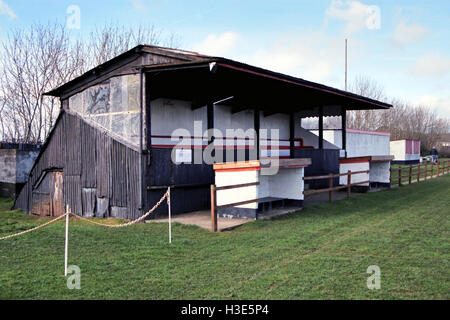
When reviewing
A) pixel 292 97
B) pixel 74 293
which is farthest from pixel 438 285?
pixel 292 97

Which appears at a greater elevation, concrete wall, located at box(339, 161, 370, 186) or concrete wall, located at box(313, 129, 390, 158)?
concrete wall, located at box(313, 129, 390, 158)

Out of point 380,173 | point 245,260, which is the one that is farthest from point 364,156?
point 245,260

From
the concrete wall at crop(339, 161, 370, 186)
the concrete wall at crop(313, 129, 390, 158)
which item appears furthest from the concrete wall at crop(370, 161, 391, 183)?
the concrete wall at crop(313, 129, 390, 158)

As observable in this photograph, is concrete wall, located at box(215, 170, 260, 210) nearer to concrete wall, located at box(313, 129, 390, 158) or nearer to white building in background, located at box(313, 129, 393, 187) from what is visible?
white building in background, located at box(313, 129, 393, 187)

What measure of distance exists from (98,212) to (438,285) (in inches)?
374

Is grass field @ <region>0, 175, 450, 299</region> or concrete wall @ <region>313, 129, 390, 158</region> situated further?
concrete wall @ <region>313, 129, 390, 158</region>

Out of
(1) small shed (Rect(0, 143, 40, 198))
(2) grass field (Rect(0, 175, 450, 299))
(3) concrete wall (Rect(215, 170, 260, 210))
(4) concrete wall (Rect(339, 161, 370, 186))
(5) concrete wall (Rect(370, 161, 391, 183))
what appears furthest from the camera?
(1) small shed (Rect(0, 143, 40, 198))

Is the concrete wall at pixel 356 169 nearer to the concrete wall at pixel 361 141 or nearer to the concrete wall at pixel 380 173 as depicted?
the concrete wall at pixel 380 173

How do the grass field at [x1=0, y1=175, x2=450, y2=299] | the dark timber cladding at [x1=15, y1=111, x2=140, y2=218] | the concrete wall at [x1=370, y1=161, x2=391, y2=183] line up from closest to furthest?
the grass field at [x1=0, y1=175, x2=450, y2=299] → the dark timber cladding at [x1=15, y1=111, x2=140, y2=218] → the concrete wall at [x1=370, y1=161, x2=391, y2=183]

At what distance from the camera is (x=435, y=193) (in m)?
15.8

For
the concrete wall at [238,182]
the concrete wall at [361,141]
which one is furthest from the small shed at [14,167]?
the concrete wall at [361,141]

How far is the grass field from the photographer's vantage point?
500cm

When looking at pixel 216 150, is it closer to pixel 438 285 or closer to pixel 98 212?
pixel 98 212

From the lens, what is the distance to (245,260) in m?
6.43
